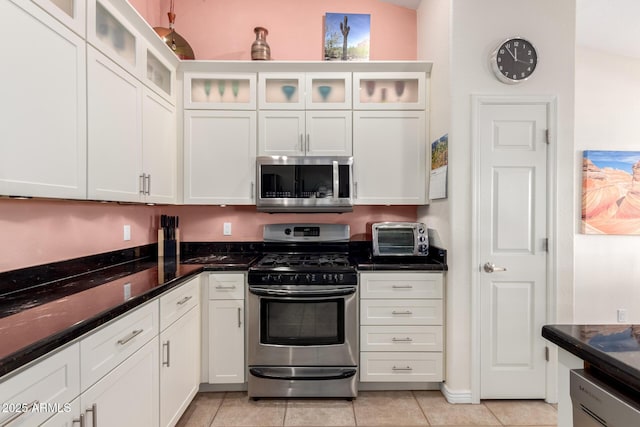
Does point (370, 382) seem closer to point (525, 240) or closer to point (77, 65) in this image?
point (525, 240)

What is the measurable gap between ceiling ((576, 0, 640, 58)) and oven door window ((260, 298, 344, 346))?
10.3ft

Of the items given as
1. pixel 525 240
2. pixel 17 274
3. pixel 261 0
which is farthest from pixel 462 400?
pixel 261 0

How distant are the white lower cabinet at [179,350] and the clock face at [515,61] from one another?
260 cm

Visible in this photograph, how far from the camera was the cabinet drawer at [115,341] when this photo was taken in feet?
3.82

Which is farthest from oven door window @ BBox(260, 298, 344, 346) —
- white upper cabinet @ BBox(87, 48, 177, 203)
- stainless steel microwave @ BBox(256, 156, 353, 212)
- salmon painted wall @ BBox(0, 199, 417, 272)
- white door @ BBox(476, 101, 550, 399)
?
white upper cabinet @ BBox(87, 48, 177, 203)

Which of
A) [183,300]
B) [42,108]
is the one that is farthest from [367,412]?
[42,108]

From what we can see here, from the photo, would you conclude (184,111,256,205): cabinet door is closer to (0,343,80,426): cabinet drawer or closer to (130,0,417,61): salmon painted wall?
(130,0,417,61): salmon painted wall

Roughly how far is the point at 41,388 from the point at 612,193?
13.8 ft

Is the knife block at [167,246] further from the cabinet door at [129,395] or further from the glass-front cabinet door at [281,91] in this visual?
the glass-front cabinet door at [281,91]

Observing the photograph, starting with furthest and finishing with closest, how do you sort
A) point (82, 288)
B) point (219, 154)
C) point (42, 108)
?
point (219, 154) → point (82, 288) → point (42, 108)

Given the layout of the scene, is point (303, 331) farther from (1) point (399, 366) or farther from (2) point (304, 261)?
(1) point (399, 366)

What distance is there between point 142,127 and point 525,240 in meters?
2.74

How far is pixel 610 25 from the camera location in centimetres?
275

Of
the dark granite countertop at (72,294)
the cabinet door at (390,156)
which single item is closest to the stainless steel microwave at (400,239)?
the cabinet door at (390,156)
